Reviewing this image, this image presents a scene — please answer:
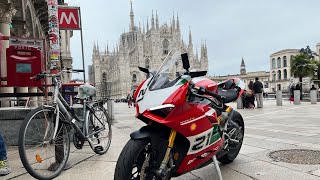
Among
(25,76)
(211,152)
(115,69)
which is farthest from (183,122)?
(115,69)

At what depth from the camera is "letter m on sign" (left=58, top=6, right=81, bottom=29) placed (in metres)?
7.27

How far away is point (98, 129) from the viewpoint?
4672 millimetres

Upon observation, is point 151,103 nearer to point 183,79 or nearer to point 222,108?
point 183,79

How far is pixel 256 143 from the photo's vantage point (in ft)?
17.3

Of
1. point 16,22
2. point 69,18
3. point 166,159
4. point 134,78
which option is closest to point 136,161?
point 166,159

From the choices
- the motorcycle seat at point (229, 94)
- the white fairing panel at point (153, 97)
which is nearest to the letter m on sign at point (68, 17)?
the motorcycle seat at point (229, 94)

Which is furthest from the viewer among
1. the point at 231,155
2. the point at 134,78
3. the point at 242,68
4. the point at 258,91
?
the point at 242,68

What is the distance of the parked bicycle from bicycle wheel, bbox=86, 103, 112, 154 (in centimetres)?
3

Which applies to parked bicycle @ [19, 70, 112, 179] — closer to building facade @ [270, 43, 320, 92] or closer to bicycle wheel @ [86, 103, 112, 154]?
bicycle wheel @ [86, 103, 112, 154]

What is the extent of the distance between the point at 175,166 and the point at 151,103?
588mm

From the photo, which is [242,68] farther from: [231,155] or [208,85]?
[208,85]

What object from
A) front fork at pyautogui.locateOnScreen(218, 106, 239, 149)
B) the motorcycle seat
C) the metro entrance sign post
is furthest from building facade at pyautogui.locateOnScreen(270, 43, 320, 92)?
front fork at pyautogui.locateOnScreen(218, 106, 239, 149)

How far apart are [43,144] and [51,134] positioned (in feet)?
0.45

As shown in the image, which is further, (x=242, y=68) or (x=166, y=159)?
(x=242, y=68)
